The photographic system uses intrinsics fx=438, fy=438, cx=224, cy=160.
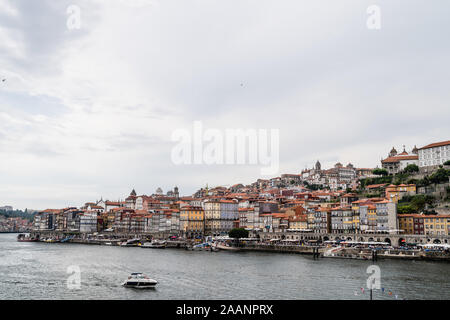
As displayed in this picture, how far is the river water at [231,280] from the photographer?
1224 inches

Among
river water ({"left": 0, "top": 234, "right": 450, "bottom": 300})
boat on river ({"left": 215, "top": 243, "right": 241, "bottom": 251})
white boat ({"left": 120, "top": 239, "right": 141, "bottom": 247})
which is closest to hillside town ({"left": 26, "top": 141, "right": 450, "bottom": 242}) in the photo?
white boat ({"left": 120, "top": 239, "right": 141, "bottom": 247})

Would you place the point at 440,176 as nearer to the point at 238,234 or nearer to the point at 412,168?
the point at 412,168

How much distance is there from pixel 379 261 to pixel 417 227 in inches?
715

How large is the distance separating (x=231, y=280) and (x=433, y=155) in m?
73.3

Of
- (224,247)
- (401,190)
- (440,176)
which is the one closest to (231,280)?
(224,247)

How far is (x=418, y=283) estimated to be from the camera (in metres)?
35.3

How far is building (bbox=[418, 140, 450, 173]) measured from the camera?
92.4 meters

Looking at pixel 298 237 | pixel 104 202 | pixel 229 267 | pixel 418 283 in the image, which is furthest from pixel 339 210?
pixel 104 202

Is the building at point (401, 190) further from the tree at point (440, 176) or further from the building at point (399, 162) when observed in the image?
the building at point (399, 162)

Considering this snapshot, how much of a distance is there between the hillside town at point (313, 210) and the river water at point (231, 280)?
68.3 ft

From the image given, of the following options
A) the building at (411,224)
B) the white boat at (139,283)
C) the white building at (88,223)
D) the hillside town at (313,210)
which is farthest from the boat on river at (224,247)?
the white building at (88,223)

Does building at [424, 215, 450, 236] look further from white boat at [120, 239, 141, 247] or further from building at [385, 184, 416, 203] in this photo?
white boat at [120, 239, 141, 247]

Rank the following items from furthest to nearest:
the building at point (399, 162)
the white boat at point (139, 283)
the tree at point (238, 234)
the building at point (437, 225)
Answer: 1. the building at point (399, 162)
2. the tree at point (238, 234)
3. the building at point (437, 225)
4. the white boat at point (139, 283)
